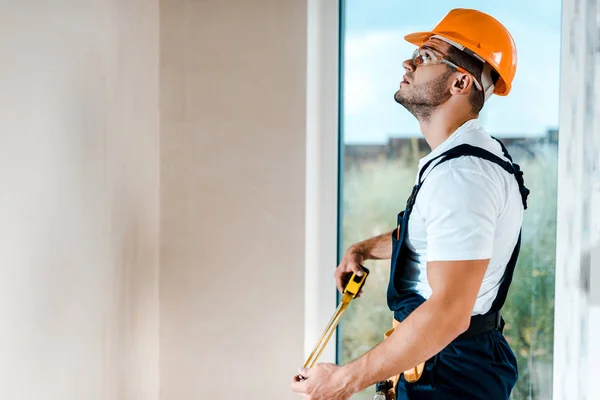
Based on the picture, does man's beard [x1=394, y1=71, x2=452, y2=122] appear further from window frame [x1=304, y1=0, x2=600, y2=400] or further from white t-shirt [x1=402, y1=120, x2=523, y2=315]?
window frame [x1=304, y1=0, x2=600, y2=400]

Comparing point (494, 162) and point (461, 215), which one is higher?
point (494, 162)

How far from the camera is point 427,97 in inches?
59.1

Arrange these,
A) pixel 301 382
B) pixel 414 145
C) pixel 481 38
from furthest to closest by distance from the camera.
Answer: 1. pixel 414 145
2. pixel 481 38
3. pixel 301 382

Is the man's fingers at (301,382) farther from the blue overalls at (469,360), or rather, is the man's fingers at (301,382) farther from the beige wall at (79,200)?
the beige wall at (79,200)

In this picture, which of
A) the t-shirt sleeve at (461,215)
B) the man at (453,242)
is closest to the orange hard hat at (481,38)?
the man at (453,242)

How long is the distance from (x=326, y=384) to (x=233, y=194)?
994mm

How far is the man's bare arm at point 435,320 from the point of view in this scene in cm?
122

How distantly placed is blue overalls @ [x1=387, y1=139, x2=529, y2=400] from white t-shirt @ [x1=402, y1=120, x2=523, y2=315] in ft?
0.08

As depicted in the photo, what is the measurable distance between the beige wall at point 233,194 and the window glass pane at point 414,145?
0.65 feet

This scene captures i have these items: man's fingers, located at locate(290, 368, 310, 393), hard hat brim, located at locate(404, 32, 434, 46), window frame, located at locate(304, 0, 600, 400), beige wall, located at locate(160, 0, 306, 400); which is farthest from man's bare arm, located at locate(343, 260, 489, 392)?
beige wall, located at locate(160, 0, 306, 400)

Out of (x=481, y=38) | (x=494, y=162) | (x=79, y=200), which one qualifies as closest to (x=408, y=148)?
(x=481, y=38)

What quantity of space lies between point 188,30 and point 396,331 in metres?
1.35

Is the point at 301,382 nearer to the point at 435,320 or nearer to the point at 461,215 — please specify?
the point at 435,320

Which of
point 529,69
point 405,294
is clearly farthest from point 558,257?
point 405,294
